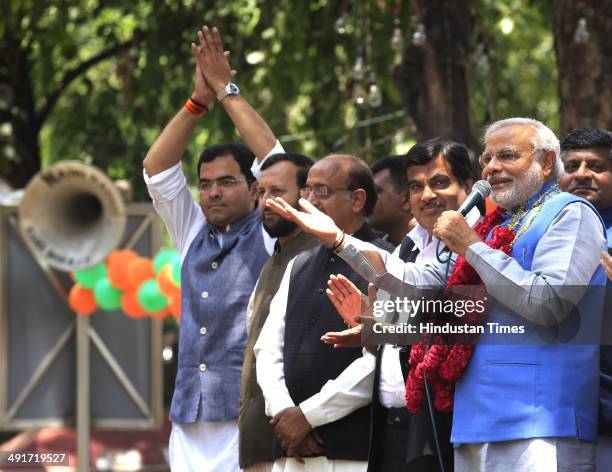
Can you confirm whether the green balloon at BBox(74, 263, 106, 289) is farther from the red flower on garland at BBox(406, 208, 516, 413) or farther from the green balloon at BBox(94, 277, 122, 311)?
the red flower on garland at BBox(406, 208, 516, 413)

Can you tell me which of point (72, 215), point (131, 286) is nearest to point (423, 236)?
point (131, 286)

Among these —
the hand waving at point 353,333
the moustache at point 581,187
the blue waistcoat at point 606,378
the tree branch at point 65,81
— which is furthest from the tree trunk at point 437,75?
the tree branch at point 65,81

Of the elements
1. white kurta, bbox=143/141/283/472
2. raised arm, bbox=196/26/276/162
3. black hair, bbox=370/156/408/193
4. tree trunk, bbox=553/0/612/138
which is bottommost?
white kurta, bbox=143/141/283/472

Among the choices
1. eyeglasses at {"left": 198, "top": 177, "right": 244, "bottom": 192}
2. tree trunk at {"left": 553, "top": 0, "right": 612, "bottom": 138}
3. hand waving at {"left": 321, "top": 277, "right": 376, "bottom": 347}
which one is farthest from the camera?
tree trunk at {"left": 553, "top": 0, "right": 612, "bottom": 138}

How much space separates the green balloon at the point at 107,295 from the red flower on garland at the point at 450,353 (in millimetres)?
5997

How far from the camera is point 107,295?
1000 cm

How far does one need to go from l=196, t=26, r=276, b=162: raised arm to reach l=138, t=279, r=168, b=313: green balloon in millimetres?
3977

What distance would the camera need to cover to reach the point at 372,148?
29.8 feet

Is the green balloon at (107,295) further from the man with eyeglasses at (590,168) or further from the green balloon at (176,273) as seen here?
the man with eyeglasses at (590,168)

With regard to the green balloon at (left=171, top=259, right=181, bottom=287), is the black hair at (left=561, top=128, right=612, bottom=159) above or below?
above

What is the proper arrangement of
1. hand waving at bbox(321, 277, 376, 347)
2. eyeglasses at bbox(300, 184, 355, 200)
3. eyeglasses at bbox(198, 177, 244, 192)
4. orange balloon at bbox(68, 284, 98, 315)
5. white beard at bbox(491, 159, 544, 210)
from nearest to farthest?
1. white beard at bbox(491, 159, 544, 210)
2. hand waving at bbox(321, 277, 376, 347)
3. eyeglasses at bbox(300, 184, 355, 200)
4. eyeglasses at bbox(198, 177, 244, 192)
5. orange balloon at bbox(68, 284, 98, 315)

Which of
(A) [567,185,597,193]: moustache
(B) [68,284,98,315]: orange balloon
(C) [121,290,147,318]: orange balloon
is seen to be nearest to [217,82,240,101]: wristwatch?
(A) [567,185,597,193]: moustache

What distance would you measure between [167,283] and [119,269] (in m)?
0.95

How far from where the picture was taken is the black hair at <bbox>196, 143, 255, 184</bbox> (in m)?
5.84
